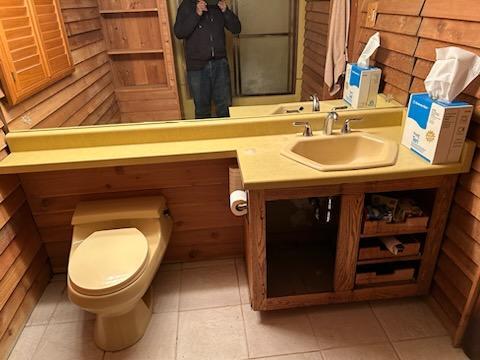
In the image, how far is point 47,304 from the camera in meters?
1.76

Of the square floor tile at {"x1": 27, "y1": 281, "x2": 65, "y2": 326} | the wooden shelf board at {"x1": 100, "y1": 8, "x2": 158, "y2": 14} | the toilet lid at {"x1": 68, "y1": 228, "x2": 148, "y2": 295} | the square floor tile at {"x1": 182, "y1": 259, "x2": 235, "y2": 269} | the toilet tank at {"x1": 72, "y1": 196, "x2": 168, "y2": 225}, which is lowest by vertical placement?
the square floor tile at {"x1": 27, "y1": 281, "x2": 65, "y2": 326}

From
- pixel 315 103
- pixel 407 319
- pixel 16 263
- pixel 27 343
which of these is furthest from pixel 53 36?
pixel 407 319

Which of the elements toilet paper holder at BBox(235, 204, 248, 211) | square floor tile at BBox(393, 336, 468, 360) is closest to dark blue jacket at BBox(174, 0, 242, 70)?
toilet paper holder at BBox(235, 204, 248, 211)

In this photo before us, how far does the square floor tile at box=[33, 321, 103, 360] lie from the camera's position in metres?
1.50

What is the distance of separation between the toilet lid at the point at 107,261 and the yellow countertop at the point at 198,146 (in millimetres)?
339

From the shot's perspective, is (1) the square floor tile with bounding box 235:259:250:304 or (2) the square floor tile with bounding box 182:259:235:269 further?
(2) the square floor tile with bounding box 182:259:235:269

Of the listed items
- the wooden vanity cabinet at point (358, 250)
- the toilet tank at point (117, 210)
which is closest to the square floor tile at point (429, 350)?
the wooden vanity cabinet at point (358, 250)

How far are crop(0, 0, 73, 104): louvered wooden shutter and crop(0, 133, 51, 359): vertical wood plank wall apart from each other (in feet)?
0.90

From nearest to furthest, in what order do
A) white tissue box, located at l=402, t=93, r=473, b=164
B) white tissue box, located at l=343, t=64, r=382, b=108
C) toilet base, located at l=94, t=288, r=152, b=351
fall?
white tissue box, located at l=402, t=93, r=473, b=164 < toilet base, located at l=94, t=288, r=152, b=351 < white tissue box, located at l=343, t=64, r=382, b=108

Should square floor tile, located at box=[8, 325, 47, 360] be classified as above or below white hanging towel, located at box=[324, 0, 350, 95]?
below

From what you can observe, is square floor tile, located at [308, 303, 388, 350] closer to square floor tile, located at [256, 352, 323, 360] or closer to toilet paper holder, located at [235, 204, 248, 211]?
square floor tile, located at [256, 352, 323, 360]

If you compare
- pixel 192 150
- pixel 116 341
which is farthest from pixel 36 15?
pixel 116 341

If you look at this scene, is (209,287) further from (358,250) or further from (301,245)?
(358,250)

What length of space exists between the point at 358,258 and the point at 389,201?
29 centimetres
